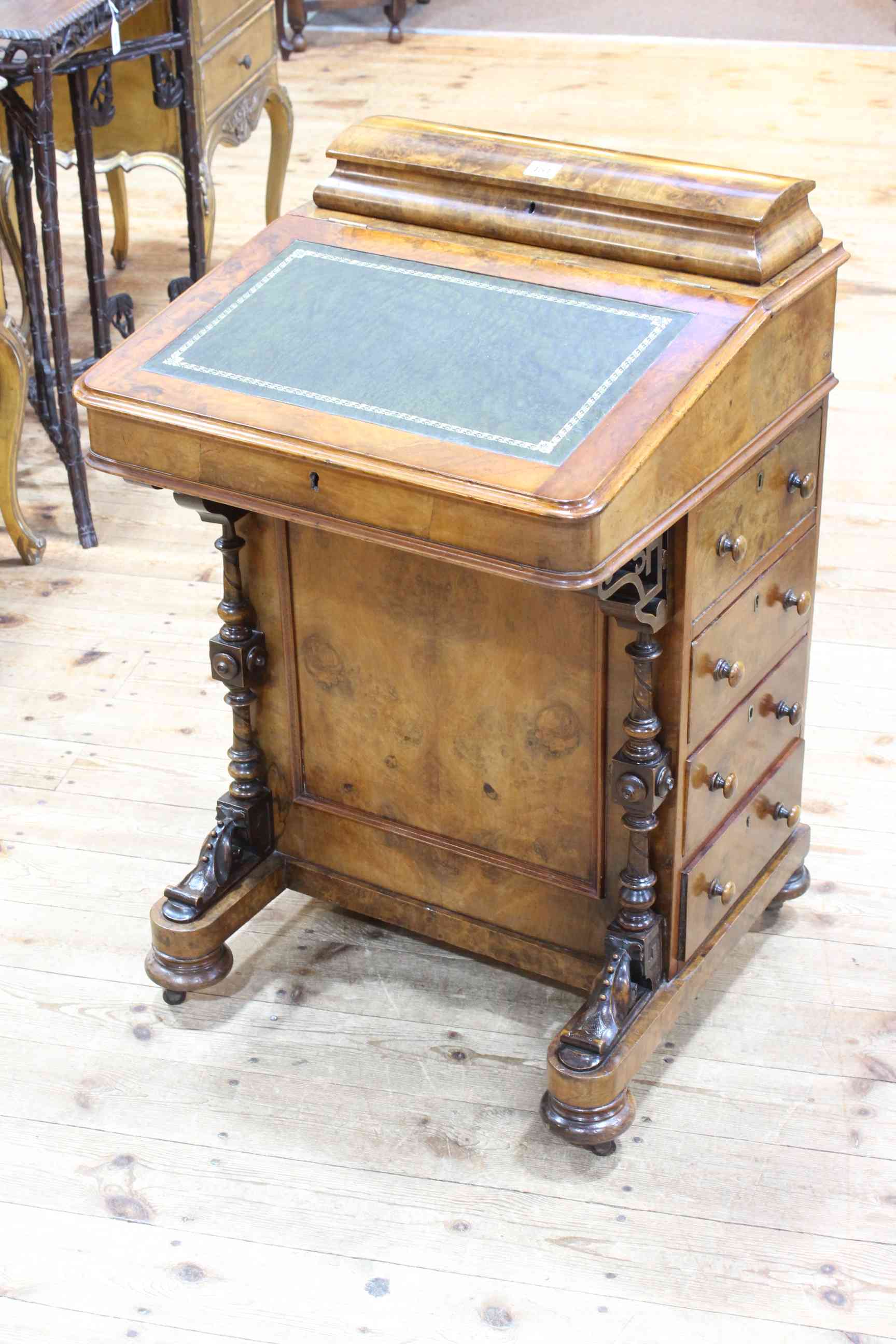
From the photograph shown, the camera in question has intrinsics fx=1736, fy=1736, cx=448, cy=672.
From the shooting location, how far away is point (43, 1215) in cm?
229

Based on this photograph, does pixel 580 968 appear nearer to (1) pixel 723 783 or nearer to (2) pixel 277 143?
(1) pixel 723 783

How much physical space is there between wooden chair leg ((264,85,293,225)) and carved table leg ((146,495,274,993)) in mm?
2657

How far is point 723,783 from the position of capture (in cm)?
235

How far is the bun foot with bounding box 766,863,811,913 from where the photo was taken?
9.01 ft

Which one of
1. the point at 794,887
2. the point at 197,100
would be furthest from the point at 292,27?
the point at 794,887

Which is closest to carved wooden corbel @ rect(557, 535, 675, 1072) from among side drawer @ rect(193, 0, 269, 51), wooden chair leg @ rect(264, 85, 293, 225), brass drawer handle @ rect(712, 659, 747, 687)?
brass drawer handle @ rect(712, 659, 747, 687)

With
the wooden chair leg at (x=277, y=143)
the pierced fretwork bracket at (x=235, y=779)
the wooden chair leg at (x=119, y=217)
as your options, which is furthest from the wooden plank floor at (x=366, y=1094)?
the wooden chair leg at (x=277, y=143)

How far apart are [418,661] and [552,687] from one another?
0.20m

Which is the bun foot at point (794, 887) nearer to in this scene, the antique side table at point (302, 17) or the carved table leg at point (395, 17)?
the antique side table at point (302, 17)

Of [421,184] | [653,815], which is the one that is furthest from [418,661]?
[421,184]

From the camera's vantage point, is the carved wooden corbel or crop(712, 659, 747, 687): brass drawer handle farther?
crop(712, 659, 747, 687): brass drawer handle

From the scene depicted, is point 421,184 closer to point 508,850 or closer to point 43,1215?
point 508,850

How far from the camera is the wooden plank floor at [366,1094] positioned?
2174 millimetres

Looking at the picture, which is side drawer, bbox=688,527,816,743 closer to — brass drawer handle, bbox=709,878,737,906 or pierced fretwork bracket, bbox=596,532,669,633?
pierced fretwork bracket, bbox=596,532,669,633
